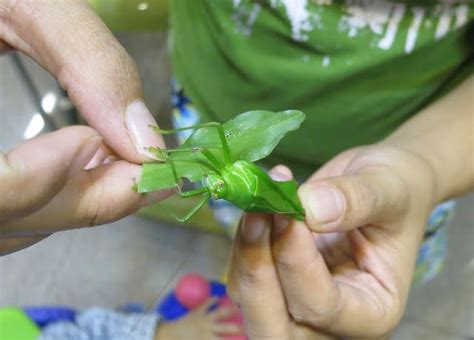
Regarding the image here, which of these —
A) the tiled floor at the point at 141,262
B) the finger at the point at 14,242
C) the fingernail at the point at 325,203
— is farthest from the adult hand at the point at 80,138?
the tiled floor at the point at 141,262

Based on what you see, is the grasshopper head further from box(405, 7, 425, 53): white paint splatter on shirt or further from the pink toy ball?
the pink toy ball

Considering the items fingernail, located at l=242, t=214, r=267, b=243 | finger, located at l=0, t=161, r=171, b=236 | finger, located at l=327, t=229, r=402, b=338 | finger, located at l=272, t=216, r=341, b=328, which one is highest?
finger, located at l=0, t=161, r=171, b=236

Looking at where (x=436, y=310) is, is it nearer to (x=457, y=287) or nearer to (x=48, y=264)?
(x=457, y=287)

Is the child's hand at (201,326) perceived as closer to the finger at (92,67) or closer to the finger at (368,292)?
the finger at (368,292)

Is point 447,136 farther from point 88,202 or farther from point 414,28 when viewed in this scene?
point 88,202

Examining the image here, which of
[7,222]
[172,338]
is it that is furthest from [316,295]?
[172,338]

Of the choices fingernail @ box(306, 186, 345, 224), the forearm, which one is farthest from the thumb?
the forearm

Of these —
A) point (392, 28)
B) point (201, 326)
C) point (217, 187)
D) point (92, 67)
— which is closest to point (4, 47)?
point (92, 67)
